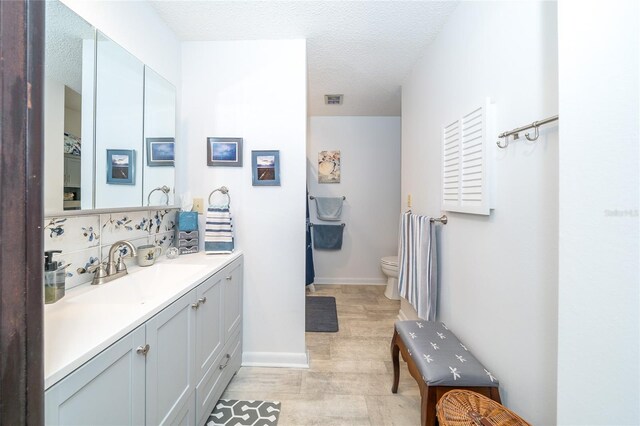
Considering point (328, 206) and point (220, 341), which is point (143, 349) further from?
point (328, 206)

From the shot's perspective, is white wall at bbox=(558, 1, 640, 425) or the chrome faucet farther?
the chrome faucet

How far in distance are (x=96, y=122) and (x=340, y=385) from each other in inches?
78.9

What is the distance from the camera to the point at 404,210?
2.47 metres

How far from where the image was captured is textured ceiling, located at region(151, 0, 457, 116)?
1539 millimetres

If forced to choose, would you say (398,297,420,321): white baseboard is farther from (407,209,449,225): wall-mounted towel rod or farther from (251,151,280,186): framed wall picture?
(251,151,280,186): framed wall picture

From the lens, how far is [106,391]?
707mm

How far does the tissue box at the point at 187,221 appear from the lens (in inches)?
69.4

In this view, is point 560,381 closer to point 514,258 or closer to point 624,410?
point 624,410

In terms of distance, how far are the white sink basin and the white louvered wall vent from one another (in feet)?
4.81

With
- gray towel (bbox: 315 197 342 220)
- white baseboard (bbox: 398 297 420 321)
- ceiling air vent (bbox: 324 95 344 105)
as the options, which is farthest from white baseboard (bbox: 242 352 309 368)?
ceiling air vent (bbox: 324 95 344 105)

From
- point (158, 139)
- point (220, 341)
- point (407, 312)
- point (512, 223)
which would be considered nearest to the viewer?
point (512, 223)

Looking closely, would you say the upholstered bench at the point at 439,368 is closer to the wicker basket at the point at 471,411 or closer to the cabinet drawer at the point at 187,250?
the wicker basket at the point at 471,411

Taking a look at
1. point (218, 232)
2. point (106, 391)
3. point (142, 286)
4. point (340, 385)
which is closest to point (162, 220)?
point (218, 232)

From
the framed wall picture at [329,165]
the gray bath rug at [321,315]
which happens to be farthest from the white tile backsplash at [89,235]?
the framed wall picture at [329,165]
